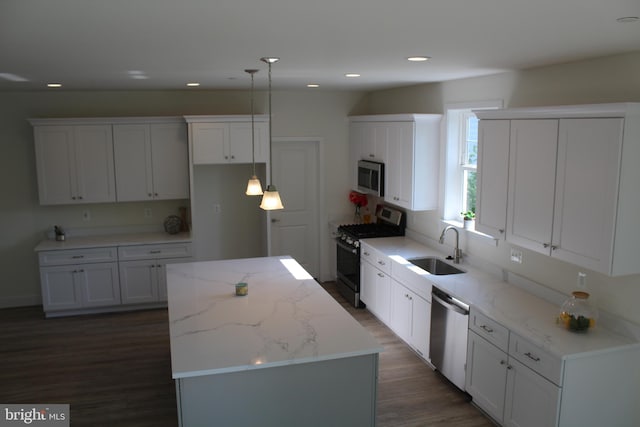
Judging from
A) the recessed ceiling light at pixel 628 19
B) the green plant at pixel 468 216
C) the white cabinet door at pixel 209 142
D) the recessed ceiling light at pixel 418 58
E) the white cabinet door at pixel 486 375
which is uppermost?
the recessed ceiling light at pixel 418 58

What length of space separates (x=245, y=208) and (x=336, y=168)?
50.5 inches

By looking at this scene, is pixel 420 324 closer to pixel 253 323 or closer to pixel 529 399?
pixel 529 399

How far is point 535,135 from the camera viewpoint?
136 inches

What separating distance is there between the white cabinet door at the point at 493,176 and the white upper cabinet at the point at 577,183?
0.12ft

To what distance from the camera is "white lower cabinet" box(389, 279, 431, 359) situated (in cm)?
464

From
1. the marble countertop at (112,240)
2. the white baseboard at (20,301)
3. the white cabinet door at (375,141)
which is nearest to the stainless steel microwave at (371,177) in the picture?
the white cabinet door at (375,141)

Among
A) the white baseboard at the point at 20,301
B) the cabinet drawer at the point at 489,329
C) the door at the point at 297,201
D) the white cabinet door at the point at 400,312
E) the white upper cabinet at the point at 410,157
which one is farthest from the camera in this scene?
the door at the point at 297,201

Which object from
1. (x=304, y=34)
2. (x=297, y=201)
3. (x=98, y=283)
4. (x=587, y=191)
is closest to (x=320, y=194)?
(x=297, y=201)

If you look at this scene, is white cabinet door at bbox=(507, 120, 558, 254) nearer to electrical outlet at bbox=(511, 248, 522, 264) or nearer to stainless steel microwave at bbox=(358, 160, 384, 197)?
electrical outlet at bbox=(511, 248, 522, 264)

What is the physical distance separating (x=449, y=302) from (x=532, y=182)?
1181mm

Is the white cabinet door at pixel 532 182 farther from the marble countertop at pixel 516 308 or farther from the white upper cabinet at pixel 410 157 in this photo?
the white upper cabinet at pixel 410 157

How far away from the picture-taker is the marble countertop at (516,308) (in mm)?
3152

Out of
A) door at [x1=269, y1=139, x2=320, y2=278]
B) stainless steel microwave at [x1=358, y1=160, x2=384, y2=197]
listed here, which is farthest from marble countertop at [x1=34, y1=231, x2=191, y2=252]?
stainless steel microwave at [x1=358, y1=160, x2=384, y2=197]

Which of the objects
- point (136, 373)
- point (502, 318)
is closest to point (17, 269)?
point (136, 373)
